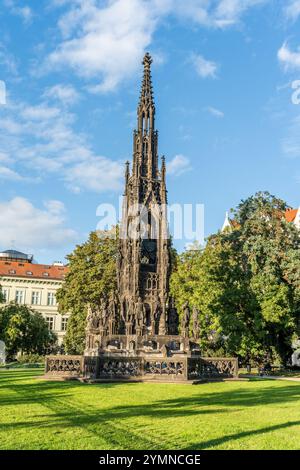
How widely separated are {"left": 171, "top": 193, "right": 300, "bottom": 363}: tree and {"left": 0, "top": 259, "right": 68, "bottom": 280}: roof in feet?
147

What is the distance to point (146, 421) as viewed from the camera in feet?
29.9

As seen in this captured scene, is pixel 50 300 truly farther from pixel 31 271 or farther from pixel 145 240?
pixel 145 240

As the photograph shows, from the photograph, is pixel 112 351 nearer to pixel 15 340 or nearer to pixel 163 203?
pixel 163 203

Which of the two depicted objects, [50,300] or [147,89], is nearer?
[147,89]

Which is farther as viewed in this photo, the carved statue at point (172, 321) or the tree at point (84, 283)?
the tree at point (84, 283)

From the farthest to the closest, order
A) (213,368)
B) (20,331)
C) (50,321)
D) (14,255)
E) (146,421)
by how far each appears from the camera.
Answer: (14,255), (50,321), (20,331), (213,368), (146,421)

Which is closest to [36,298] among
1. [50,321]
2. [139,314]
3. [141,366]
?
[50,321]

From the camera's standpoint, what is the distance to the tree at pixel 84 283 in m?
43.6

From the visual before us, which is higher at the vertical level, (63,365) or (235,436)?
(63,365)

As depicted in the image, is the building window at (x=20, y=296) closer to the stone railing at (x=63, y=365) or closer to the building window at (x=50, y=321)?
the building window at (x=50, y=321)

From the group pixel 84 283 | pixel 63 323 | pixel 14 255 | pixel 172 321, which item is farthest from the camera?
pixel 14 255

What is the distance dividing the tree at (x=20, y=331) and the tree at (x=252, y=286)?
2430cm

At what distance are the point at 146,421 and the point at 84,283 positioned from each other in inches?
1423

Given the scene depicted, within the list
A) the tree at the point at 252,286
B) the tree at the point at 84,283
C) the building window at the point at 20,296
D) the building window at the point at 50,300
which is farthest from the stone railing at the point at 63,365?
the building window at the point at 50,300
